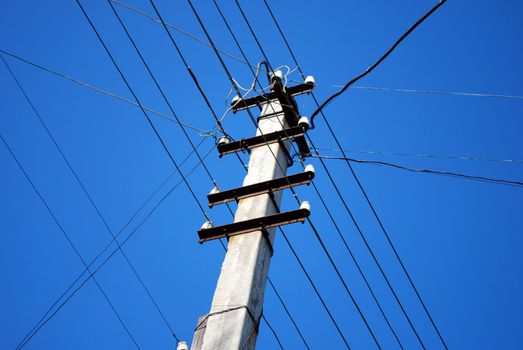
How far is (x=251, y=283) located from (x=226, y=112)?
318 cm

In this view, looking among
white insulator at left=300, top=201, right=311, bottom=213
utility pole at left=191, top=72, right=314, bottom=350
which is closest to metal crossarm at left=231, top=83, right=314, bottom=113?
utility pole at left=191, top=72, right=314, bottom=350

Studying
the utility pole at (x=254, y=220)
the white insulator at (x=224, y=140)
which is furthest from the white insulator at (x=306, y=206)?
the white insulator at (x=224, y=140)

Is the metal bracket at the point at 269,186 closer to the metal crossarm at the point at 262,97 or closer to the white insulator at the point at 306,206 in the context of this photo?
the white insulator at the point at 306,206

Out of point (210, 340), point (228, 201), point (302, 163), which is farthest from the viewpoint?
point (302, 163)

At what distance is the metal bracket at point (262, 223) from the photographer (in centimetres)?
668

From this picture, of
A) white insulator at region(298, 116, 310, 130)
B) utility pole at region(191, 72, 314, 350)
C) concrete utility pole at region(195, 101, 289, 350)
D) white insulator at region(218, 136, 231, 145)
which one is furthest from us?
white insulator at region(218, 136, 231, 145)

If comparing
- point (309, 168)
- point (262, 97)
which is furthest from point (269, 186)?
point (262, 97)

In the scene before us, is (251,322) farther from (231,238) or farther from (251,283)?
(231,238)

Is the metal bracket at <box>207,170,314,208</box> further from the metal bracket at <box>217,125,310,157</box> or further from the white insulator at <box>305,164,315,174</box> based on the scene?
the metal bracket at <box>217,125,310,157</box>

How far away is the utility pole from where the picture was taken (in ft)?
19.2

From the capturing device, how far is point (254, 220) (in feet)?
21.9

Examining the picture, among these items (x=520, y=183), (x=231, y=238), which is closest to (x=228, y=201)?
(x=231, y=238)

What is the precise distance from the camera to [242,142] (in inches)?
312

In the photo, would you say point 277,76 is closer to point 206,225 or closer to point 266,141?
point 266,141
